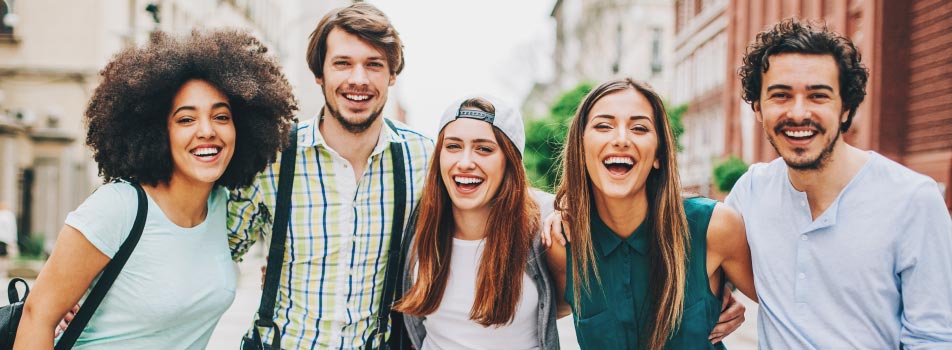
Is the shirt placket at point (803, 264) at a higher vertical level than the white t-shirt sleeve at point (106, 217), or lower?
lower

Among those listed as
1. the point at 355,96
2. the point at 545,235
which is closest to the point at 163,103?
the point at 355,96

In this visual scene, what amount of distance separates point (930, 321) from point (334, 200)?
2737 mm

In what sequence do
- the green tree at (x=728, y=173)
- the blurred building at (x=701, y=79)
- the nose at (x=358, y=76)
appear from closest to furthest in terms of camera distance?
the nose at (x=358, y=76) → the green tree at (x=728, y=173) → the blurred building at (x=701, y=79)

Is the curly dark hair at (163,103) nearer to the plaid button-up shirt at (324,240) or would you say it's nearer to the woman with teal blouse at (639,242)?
the plaid button-up shirt at (324,240)

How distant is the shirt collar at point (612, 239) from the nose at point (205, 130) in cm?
185

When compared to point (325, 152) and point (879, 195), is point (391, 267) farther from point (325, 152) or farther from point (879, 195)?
point (879, 195)

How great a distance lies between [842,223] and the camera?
3184mm

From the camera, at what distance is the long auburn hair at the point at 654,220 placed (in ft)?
11.3

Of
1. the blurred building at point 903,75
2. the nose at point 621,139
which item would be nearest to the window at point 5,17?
the blurred building at point 903,75

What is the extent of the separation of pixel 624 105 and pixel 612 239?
0.64m

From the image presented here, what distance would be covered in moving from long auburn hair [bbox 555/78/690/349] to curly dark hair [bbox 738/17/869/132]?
487 millimetres

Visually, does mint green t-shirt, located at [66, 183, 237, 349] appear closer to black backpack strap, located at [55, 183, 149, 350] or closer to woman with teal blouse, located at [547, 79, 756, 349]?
black backpack strap, located at [55, 183, 149, 350]

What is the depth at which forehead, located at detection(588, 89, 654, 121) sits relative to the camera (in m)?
3.57

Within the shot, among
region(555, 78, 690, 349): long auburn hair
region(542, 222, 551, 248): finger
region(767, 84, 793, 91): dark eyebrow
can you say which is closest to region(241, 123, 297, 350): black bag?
region(542, 222, 551, 248): finger
